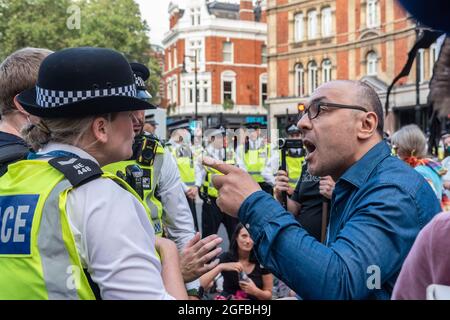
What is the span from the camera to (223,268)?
194 inches

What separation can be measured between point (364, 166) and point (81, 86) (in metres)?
1.11

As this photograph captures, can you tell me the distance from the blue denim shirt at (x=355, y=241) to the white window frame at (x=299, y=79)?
31.3 metres

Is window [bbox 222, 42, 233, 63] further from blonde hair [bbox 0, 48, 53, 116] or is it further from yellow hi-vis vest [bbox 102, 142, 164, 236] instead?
blonde hair [bbox 0, 48, 53, 116]

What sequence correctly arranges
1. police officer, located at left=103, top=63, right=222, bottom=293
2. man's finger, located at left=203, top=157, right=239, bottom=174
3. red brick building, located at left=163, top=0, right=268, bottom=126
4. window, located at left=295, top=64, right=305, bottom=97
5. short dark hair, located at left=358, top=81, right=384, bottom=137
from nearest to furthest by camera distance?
man's finger, located at left=203, top=157, right=239, bottom=174
short dark hair, located at left=358, top=81, right=384, bottom=137
police officer, located at left=103, top=63, right=222, bottom=293
red brick building, located at left=163, top=0, right=268, bottom=126
window, located at left=295, top=64, right=305, bottom=97

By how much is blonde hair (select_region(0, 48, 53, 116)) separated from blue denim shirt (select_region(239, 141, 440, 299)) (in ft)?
4.50

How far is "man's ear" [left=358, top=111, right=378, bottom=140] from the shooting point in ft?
7.04

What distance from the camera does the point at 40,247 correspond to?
1.47m

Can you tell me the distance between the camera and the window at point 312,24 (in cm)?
2962

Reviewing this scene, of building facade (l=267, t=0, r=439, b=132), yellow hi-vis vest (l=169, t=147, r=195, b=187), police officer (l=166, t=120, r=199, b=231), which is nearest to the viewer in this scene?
police officer (l=166, t=120, r=199, b=231)

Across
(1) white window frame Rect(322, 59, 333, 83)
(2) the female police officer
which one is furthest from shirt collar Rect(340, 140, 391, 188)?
(1) white window frame Rect(322, 59, 333, 83)

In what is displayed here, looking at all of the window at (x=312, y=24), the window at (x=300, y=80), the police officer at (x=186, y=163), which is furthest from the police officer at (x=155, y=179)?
the window at (x=300, y=80)
